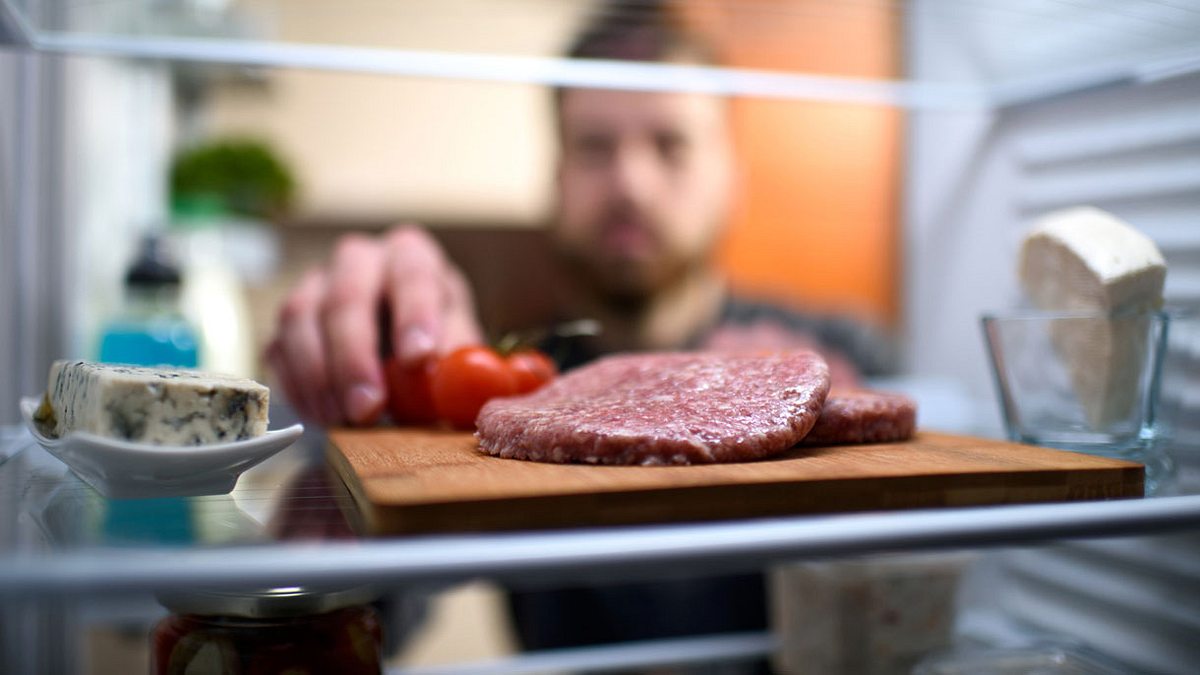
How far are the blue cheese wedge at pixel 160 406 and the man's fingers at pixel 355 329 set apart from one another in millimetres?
312

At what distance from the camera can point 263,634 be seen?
59 cm

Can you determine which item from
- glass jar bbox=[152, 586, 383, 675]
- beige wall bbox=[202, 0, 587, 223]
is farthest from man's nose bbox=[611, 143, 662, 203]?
glass jar bbox=[152, 586, 383, 675]

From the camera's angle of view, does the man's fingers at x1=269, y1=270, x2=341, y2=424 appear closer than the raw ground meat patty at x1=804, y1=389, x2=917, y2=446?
No

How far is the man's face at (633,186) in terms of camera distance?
6.06ft

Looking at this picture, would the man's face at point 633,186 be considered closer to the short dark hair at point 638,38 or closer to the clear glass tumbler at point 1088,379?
the short dark hair at point 638,38

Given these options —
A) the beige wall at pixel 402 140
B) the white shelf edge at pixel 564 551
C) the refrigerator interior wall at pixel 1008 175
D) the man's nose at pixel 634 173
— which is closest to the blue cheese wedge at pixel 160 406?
the white shelf edge at pixel 564 551

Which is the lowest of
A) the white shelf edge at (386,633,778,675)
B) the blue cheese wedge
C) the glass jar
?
the white shelf edge at (386,633,778,675)

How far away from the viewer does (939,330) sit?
54.3 inches

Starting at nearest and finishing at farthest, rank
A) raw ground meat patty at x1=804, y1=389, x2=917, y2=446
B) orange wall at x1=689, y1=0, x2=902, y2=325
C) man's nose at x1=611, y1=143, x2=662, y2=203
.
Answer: raw ground meat patty at x1=804, y1=389, x2=917, y2=446 < man's nose at x1=611, y1=143, x2=662, y2=203 < orange wall at x1=689, y1=0, x2=902, y2=325

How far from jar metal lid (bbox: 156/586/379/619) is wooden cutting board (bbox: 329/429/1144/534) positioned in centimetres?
6

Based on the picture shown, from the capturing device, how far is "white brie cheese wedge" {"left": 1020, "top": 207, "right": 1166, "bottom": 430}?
74cm

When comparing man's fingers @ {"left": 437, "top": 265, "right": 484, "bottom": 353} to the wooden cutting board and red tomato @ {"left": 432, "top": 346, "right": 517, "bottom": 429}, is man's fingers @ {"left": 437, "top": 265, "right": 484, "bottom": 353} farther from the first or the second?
the wooden cutting board

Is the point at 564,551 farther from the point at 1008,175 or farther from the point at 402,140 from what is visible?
the point at 402,140

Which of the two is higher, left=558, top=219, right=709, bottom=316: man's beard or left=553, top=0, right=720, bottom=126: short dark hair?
left=553, top=0, right=720, bottom=126: short dark hair
